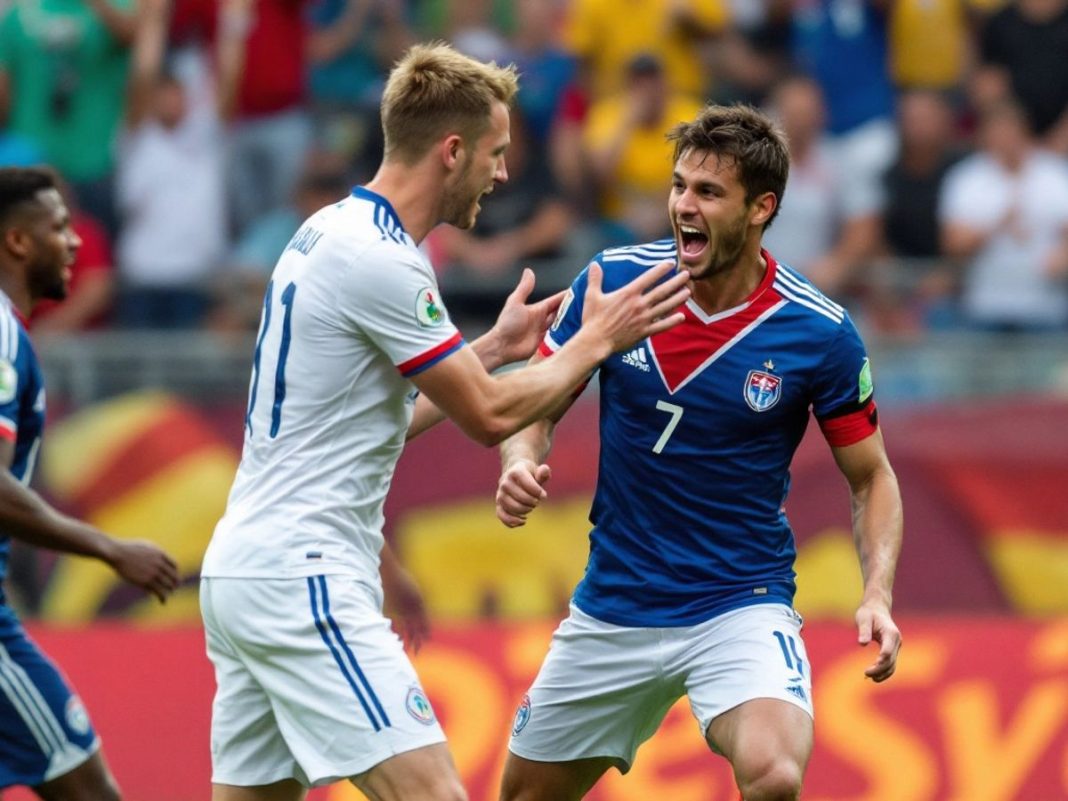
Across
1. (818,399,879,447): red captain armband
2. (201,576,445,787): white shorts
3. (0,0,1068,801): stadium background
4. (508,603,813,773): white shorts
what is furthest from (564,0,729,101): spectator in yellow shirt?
(201,576,445,787): white shorts

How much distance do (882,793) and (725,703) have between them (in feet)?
10.9

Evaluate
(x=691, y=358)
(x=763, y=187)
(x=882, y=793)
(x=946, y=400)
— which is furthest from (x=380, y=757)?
(x=946, y=400)

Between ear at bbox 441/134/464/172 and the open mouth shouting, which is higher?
ear at bbox 441/134/464/172

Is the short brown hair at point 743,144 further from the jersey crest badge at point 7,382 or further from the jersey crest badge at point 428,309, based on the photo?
the jersey crest badge at point 7,382

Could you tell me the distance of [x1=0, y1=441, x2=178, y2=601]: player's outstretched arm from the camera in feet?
21.1

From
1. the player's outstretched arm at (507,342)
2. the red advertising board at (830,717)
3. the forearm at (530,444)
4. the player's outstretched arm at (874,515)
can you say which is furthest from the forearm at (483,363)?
the red advertising board at (830,717)

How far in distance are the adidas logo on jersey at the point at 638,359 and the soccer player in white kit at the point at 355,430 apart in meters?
0.66

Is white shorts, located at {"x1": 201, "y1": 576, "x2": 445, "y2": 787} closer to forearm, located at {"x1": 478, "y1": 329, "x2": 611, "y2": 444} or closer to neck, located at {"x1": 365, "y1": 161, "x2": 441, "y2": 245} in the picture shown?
forearm, located at {"x1": 478, "y1": 329, "x2": 611, "y2": 444}

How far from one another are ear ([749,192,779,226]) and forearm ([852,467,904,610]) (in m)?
0.93

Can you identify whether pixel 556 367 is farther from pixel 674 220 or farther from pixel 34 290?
pixel 34 290

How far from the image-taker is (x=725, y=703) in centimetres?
630

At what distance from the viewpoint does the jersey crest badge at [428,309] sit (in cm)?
566

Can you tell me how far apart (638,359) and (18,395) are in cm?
208

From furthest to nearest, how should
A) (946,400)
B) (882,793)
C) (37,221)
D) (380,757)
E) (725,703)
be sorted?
(946,400) < (882,793) < (37,221) < (725,703) < (380,757)
